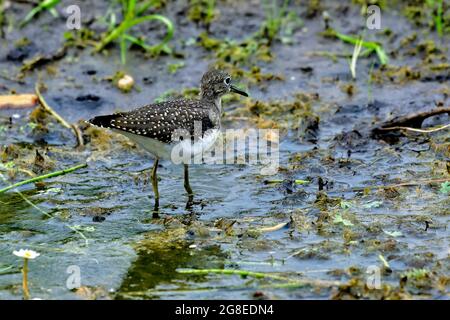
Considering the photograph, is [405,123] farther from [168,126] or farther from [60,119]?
[60,119]

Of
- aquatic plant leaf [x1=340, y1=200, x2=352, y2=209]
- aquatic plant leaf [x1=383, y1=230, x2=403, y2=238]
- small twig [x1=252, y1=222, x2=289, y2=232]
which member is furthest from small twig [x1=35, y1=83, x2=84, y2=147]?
aquatic plant leaf [x1=383, y1=230, x2=403, y2=238]

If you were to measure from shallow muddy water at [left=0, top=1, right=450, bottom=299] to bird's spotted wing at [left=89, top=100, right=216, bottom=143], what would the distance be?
83 cm

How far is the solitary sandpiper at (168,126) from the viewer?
8.84 metres

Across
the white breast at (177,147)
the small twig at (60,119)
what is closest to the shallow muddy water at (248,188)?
the small twig at (60,119)

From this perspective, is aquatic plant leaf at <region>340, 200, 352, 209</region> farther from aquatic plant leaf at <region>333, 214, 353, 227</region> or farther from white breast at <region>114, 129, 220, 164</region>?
white breast at <region>114, 129, 220, 164</region>

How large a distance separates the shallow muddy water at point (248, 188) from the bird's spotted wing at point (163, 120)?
32.6 inches

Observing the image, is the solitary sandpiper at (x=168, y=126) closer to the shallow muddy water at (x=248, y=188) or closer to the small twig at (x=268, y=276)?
the shallow muddy water at (x=248, y=188)

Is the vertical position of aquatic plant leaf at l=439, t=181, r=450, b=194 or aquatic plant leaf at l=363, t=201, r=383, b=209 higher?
aquatic plant leaf at l=439, t=181, r=450, b=194

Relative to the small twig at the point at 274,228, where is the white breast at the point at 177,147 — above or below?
above

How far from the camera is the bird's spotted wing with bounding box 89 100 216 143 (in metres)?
8.77

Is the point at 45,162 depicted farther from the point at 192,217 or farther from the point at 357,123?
the point at 357,123

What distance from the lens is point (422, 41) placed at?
41.9ft

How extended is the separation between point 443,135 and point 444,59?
2.00m

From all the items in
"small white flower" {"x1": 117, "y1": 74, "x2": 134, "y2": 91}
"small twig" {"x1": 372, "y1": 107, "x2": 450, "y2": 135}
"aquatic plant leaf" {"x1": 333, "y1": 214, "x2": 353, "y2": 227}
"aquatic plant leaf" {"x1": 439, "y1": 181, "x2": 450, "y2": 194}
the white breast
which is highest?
"small white flower" {"x1": 117, "y1": 74, "x2": 134, "y2": 91}
